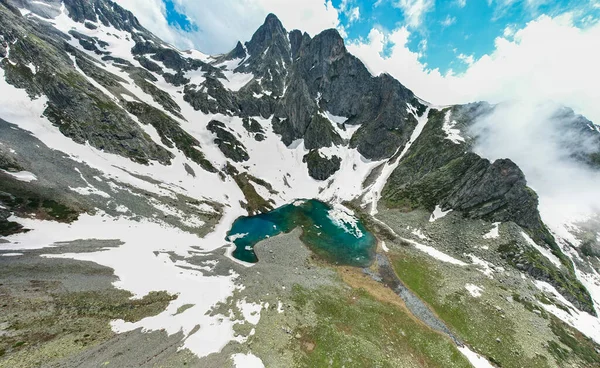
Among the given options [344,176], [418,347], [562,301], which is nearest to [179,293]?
[418,347]

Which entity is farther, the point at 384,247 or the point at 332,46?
the point at 332,46

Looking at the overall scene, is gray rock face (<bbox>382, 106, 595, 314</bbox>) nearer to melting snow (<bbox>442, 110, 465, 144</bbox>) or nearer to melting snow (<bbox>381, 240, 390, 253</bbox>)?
melting snow (<bbox>442, 110, 465, 144</bbox>)

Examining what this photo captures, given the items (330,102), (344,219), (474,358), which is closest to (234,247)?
(344,219)

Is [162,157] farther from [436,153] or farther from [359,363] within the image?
[436,153]

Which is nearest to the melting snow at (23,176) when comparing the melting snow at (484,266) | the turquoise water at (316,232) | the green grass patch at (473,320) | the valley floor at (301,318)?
the valley floor at (301,318)

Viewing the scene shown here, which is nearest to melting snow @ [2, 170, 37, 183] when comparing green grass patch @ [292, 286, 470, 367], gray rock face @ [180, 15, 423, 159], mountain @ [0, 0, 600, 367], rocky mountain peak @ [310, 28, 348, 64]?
mountain @ [0, 0, 600, 367]

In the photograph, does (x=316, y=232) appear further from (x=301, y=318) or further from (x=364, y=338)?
(x=364, y=338)

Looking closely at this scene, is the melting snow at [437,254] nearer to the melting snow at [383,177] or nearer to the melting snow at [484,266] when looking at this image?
the melting snow at [484,266]
